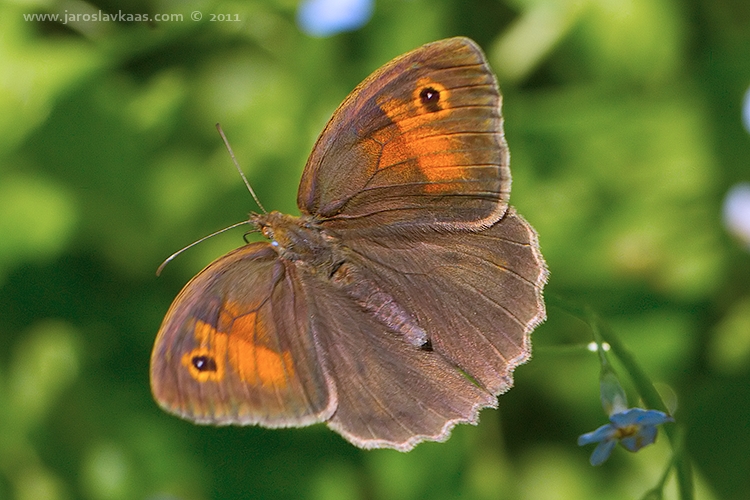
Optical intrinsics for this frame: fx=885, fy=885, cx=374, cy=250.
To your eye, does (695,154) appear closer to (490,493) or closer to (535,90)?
(535,90)

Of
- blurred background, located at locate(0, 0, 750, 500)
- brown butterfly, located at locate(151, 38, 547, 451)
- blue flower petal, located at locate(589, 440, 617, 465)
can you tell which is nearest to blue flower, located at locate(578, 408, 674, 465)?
blue flower petal, located at locate(589, 440, 617, 465)

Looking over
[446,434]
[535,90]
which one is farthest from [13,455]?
[535,90]

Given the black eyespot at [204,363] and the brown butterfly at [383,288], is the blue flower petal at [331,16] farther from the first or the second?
the black eyespot at [204,363]

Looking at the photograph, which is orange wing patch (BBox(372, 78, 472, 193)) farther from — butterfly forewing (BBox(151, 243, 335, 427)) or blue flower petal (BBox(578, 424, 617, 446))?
blue flower petal (BBox(578, 424, 617, 446))

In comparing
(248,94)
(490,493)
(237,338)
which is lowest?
(490,493)

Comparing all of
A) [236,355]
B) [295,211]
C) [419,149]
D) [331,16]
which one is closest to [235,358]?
[236,355]

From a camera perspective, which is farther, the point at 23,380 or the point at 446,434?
the point at 23,380

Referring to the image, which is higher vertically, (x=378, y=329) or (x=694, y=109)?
(x=378, y=329)

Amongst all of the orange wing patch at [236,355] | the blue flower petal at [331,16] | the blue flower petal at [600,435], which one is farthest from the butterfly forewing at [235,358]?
the blue flower petal at [331,16]
